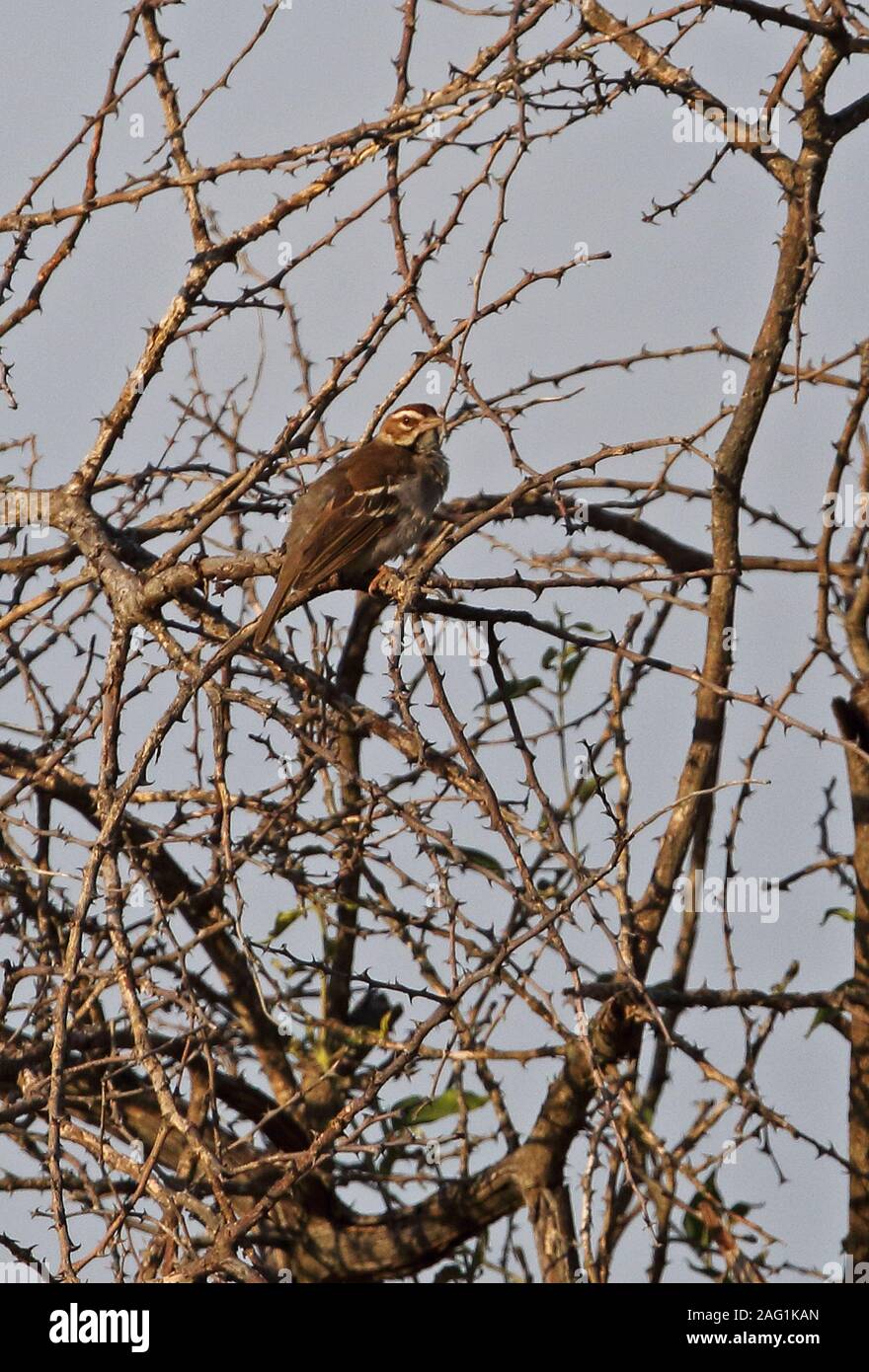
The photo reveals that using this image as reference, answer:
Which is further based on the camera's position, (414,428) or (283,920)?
(414,428)

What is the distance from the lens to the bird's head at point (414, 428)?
309 inches

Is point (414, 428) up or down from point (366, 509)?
up

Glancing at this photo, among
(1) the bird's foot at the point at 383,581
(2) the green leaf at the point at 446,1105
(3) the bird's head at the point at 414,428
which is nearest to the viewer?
(2) the green leaf at the point at 446,1105

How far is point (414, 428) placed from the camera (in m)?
7.96

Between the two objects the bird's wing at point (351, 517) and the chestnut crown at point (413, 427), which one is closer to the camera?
the bird's wing at point (351, 517)

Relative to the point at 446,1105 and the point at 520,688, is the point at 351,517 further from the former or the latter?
the point at 446,1105

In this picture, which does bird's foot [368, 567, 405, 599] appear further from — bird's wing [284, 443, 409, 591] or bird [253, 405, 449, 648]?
bird's wing [284, 443, 409, 591]

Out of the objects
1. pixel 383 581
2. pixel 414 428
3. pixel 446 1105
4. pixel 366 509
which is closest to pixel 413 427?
pixel 414 428

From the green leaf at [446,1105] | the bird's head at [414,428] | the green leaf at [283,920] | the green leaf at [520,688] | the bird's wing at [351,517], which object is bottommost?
the green leaf at [446,1105]

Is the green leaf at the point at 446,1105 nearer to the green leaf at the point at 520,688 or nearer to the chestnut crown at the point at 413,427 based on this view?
the green leaf at the point at 520,688

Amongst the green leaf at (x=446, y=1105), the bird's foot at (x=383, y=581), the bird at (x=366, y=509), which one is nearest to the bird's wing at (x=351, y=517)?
the bird at (x=366, y=509)

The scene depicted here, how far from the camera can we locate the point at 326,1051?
6727 millimetres

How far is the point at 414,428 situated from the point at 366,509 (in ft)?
3.50
